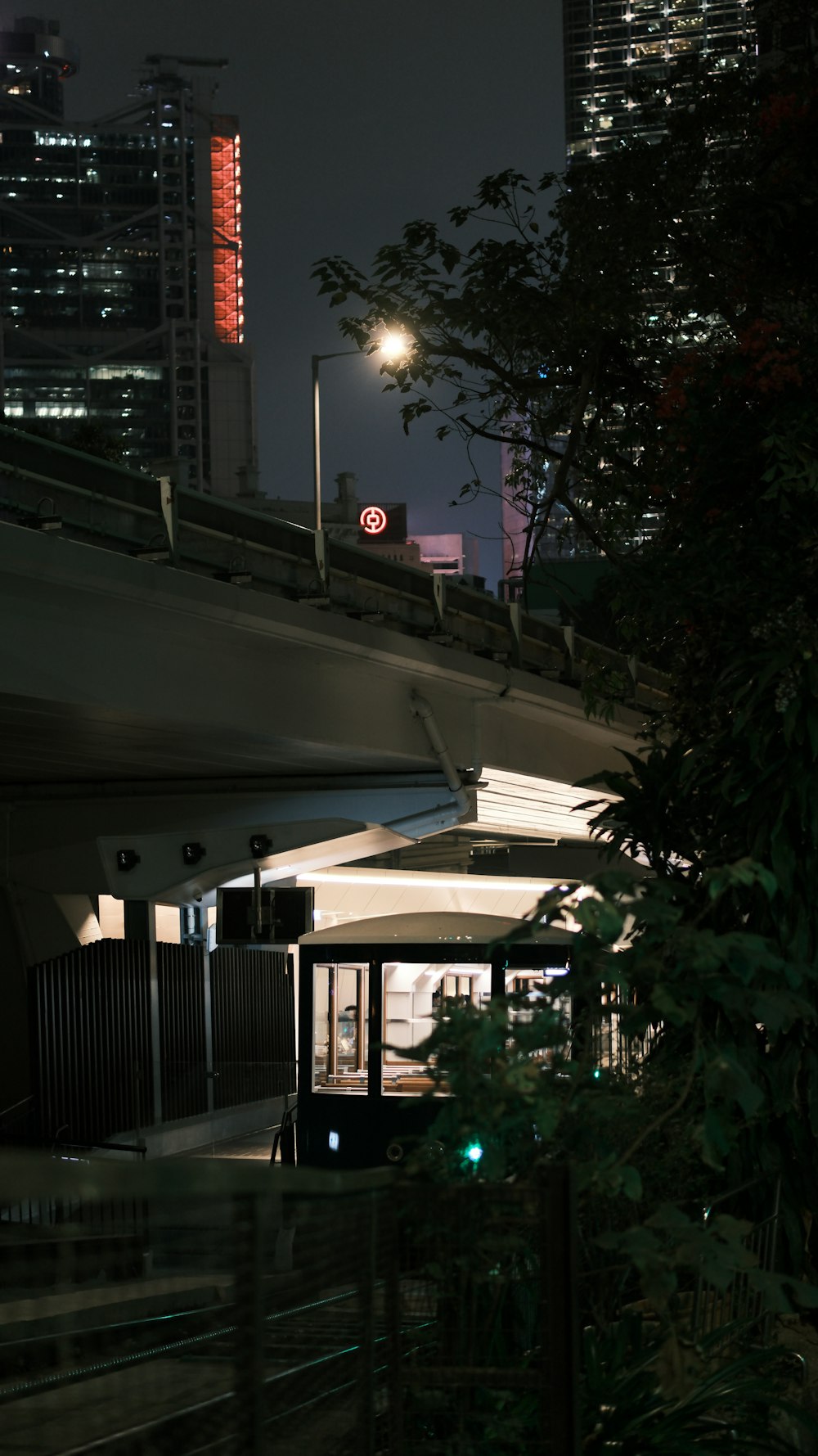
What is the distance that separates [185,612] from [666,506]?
553 cm

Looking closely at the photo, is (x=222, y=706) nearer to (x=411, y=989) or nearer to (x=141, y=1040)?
(x=411, y=989)

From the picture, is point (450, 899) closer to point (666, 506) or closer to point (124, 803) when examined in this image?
point (124, 803)

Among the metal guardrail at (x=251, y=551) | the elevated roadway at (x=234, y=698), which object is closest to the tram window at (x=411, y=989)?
the elevated roadway at (x=234, y=698)

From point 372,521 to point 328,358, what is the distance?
76038 mm

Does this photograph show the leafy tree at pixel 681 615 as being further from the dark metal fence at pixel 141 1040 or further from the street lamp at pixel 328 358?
the dark metal fence at pixel 141 1040

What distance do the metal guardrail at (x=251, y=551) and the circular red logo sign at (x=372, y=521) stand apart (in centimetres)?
7446

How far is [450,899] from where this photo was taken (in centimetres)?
4191

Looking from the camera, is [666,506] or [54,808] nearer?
[666,506]

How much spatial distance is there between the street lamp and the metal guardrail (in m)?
1.21

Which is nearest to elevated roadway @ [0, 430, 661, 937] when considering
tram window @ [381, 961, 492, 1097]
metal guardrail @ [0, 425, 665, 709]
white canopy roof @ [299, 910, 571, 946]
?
metal guardrail @ [0, 425, 665, 709]

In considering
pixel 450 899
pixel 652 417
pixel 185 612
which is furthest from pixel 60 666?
pixel 450 899

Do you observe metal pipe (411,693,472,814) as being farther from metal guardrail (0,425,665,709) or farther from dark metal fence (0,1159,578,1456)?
dark metal fence (0,1159,578,1456)

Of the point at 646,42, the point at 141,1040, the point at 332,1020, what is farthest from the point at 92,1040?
the point at 646,42

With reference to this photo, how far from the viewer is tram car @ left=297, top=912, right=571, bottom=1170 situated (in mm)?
16672
